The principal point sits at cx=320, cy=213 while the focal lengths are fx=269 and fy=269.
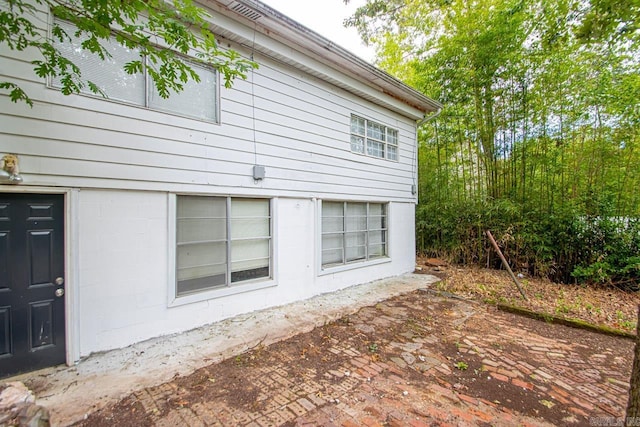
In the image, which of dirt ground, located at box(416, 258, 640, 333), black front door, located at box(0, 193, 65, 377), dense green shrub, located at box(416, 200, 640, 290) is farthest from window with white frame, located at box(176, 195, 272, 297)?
dense green shrub, located at box(416, 200, 640, 290)

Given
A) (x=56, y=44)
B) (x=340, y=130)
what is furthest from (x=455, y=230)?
(x=56, y=44)

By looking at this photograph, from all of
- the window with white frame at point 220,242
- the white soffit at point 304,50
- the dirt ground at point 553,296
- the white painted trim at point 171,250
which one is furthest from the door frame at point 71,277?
the dirt ground at point 553,296

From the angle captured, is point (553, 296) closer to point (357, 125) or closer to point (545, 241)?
point (545, 241)

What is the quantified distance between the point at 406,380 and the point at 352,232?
12.1ft

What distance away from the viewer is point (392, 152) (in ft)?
23.9

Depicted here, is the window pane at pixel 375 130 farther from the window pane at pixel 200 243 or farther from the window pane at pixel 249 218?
the window pane at pixel 200 243

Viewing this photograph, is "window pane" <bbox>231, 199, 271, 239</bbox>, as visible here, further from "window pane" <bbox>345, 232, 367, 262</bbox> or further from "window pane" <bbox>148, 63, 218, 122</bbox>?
"window pane" <bbox>345, 232, 367, 262</bbox>

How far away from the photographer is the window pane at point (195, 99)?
3570 mm

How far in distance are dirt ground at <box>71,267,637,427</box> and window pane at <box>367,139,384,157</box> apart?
13.1ft

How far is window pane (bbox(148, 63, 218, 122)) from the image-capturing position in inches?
141

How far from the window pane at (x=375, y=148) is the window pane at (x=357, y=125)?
396 millimetres

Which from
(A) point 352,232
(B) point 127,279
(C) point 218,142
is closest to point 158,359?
(B) point 127,279

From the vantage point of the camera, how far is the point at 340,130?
5.78 metres

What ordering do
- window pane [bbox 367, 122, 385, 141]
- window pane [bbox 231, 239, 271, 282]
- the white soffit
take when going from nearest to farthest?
the white soffit, window pane [bbox 231, 239, 271, 282], window pane [bbox 367, 122, 385, 141]
